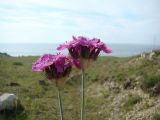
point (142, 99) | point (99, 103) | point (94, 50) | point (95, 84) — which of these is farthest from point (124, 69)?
point (94, 50)

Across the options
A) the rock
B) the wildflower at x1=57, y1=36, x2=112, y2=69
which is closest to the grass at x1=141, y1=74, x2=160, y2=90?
the rock

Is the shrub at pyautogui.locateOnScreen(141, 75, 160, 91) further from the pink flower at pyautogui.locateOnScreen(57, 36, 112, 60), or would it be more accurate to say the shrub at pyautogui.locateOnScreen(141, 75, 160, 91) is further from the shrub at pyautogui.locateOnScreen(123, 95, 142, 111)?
the pink flower at pyautogui.locateOnScreen(57, 36, 112, 60)

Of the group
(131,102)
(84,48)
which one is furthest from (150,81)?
(84,48)

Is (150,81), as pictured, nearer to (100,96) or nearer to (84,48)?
(100,96)

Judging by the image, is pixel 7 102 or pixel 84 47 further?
pixel 7 102

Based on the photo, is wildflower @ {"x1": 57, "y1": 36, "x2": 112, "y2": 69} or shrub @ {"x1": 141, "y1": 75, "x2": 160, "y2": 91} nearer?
wildflower @ {"x1": 57, "y1": 36, "x2": 112, "y2": 69}

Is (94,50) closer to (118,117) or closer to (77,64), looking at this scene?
(77,64)
